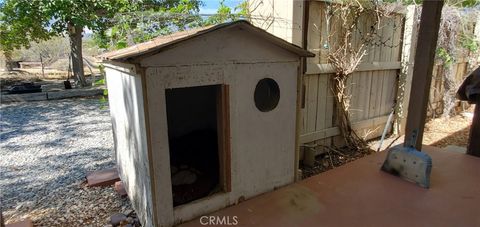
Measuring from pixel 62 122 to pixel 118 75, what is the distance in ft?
15.5

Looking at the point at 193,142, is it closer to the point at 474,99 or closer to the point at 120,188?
the point at 120,188

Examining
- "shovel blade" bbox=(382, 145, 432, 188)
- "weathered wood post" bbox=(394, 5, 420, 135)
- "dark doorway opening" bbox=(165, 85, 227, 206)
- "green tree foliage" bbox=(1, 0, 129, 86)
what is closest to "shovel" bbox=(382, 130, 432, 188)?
"shovel blade" bbox=(382, 145, 432, 188)

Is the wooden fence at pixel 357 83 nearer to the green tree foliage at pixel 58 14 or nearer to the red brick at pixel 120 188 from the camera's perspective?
the red brick at pixel 120 188

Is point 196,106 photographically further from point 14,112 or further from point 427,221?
point 14,112

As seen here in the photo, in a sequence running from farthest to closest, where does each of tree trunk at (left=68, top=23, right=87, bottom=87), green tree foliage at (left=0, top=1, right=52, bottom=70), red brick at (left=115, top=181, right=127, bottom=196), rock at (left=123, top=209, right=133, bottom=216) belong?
tree trunk at (left=68, top=23, right=87, bottom=87) < green tree foliage at (left=0, top=1, right=52, bottom=70) < red brick at (left=115, top=181, right=127, bottom=196) < rock at (left=123, top=209, right=133, bottom=216)

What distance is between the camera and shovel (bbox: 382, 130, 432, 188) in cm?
226

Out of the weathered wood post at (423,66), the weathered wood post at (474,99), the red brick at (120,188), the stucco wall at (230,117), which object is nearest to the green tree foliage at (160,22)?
the stucco wall at (230,117)

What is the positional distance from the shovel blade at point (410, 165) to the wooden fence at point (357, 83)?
125cm

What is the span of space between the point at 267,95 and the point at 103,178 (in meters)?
2.19

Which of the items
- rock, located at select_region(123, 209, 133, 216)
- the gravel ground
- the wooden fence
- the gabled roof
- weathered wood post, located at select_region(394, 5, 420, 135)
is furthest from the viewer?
weathered wood post, located at select_region(394, 5, 420, 135)

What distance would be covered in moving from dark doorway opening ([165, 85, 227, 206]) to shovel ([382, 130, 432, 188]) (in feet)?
4.78

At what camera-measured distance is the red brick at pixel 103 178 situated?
324 cm

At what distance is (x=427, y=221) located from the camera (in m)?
1.84

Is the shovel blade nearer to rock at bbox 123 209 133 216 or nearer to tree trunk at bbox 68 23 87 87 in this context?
rock at bbox 123 209 133 216
